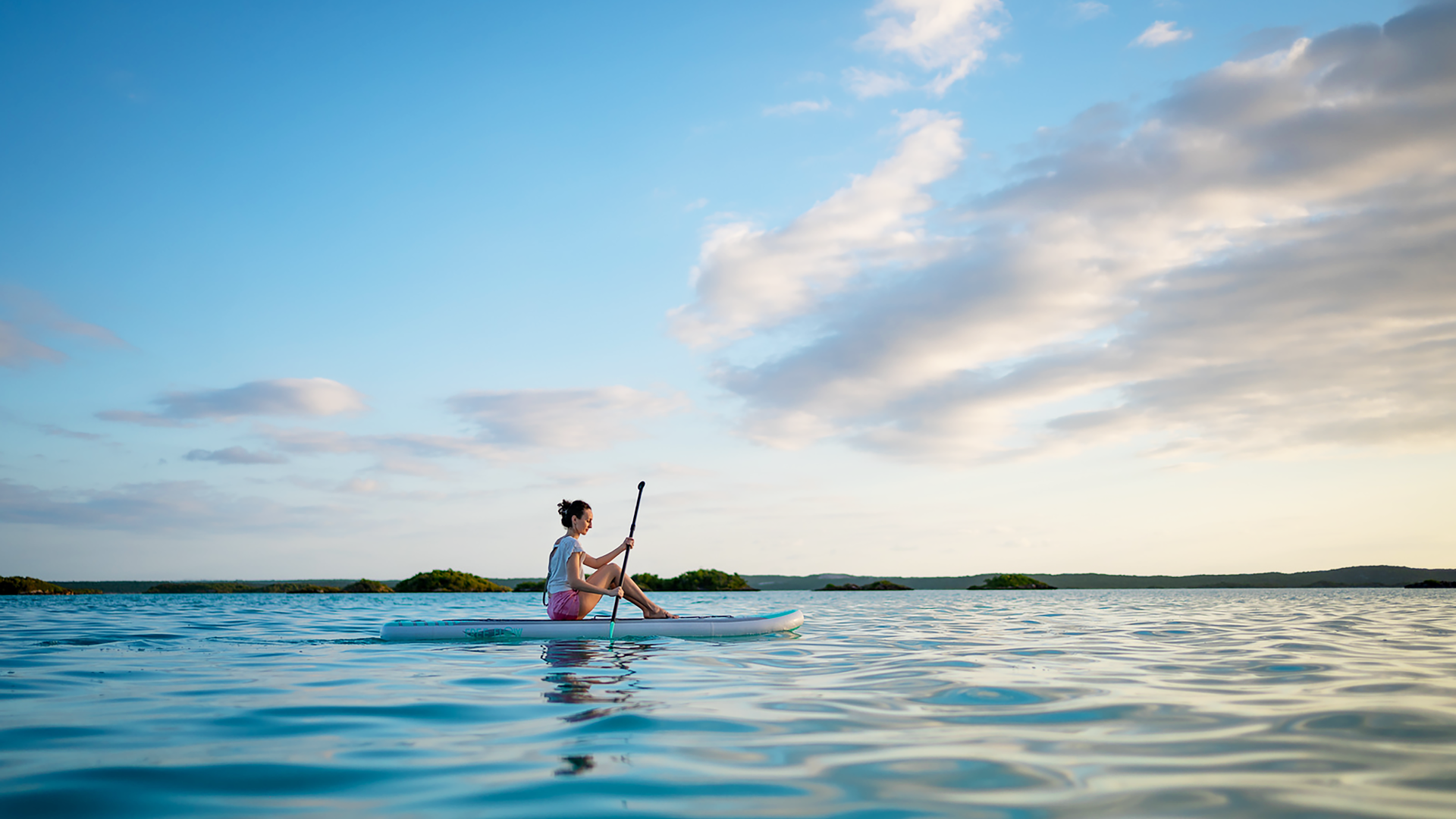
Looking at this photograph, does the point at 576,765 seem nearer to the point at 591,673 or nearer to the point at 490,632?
the point at 591,673

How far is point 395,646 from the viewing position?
12.2m

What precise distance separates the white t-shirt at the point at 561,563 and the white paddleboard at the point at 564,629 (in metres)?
0.62

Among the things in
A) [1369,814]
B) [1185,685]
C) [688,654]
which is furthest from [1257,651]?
[1369,814]

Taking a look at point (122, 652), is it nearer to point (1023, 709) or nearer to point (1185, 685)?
point (1023, 709)

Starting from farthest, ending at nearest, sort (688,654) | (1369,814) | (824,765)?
1. (688,654)
2. (824,765)
3. (1369,814)

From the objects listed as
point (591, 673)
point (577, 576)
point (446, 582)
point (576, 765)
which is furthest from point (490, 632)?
point (446, 582)

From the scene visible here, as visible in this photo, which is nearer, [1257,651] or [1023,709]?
[1023,709]

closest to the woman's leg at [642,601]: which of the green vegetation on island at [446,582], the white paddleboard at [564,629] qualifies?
the white paddleboard at [564,629]

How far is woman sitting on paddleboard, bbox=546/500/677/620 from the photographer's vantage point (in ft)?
43.4

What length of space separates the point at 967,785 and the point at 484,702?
4.15 metres

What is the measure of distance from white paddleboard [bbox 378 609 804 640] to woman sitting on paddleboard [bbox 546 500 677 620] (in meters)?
0.42

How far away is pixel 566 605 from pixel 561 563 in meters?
0.75

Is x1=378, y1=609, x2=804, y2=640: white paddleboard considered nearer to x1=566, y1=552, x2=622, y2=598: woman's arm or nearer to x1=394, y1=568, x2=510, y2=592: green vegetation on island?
x1=566, y1=552, x2=622, y2=598: woman's arm

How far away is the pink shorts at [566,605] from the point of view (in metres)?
13.6
